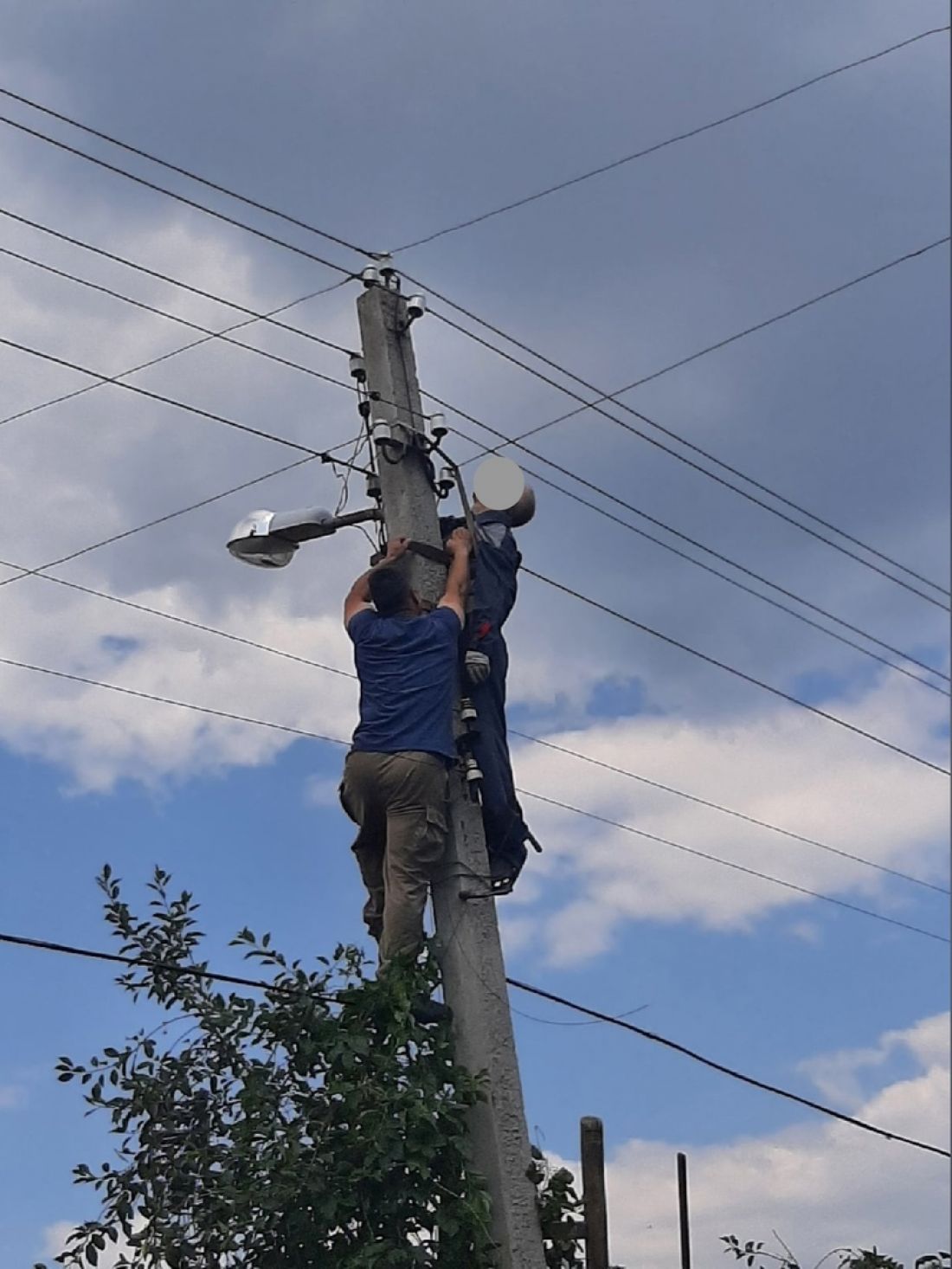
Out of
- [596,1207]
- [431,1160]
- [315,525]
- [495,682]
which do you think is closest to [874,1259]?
[596,1207]

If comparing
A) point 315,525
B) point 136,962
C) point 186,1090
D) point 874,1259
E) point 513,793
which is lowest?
point 874,1259

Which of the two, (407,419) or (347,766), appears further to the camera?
(407,419)

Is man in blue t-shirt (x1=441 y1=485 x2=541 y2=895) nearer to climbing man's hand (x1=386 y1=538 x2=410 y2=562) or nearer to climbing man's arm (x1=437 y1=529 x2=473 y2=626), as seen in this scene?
climbing man's arm (x1=437 y1=529 x2=473 y2=626)

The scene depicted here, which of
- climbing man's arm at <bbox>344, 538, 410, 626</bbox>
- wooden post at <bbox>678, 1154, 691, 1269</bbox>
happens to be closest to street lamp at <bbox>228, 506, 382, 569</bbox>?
climbing man's arm at <bbox>344, 538, 410, 626</bbox>

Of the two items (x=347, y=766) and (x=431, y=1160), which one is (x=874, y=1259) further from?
(x=347, y=766)

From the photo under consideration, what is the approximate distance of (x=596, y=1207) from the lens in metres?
8.88

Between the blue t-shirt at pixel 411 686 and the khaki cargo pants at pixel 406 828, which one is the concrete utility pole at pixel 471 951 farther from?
the blue t-shirt at pixel 411 686

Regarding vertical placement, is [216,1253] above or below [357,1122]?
below

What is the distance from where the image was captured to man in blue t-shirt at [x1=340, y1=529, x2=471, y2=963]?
29.3ft

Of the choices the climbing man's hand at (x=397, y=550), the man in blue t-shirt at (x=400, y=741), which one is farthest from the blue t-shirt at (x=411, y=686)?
the climbing man's hand at (x=397, y=550)

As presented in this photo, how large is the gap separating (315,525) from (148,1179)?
3.08 meters

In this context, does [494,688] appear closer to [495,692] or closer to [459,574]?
[495,692]

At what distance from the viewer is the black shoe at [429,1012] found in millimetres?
8742

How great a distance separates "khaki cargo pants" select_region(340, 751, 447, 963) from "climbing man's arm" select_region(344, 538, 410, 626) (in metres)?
0.79
